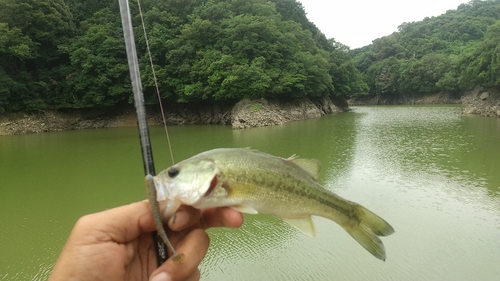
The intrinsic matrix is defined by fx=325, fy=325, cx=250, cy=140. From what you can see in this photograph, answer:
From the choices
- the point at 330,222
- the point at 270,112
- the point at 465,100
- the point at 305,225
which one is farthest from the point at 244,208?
the point at 465,100

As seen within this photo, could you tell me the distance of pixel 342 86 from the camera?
47.2m

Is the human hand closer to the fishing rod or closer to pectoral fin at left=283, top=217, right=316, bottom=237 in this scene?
the fishing rod

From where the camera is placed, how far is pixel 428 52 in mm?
72688

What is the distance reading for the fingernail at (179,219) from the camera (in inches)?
68.1

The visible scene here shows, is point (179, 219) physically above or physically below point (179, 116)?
above

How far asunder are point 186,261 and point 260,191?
1.79ft

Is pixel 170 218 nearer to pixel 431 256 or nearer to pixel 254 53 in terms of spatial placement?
pixel 431 256

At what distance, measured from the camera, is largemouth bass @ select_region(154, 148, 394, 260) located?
165 cm

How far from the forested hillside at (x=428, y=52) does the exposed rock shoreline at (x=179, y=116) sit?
2655 centimetres

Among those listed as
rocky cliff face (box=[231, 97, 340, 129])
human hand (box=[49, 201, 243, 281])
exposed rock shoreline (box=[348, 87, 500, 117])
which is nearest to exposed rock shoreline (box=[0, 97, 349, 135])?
rocky cliff face (box=[231, 97, 340, 129])

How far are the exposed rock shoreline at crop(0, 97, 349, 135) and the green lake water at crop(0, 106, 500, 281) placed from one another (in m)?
14.0

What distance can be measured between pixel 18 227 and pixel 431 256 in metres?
8.19

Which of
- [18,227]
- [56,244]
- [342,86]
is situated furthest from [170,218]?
[342,86]

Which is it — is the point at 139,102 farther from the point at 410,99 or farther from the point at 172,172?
the point at 410,99
